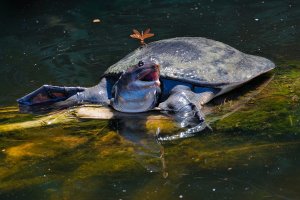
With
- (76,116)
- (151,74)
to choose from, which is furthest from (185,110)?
(76,116)

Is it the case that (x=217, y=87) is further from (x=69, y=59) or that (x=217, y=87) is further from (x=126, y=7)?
(x=126, y=7)

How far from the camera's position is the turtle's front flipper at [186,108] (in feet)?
12.8

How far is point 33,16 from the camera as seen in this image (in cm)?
955

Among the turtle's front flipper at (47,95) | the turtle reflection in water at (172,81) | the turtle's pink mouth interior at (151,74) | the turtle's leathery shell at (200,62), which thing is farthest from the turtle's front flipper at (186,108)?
the turtle's front flipper at (47,95)

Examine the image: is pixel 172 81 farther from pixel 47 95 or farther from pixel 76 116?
pixel 47 95

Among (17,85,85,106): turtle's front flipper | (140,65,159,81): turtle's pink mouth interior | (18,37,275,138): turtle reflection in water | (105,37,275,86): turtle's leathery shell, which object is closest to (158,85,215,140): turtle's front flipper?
(18,37,275,138): turtle reflection in water

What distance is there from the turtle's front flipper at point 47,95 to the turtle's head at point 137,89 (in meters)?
0.61

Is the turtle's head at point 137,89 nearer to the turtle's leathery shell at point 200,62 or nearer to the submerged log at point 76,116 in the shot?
the submerged log at point 76,116

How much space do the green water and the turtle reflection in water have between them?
0.14 meters

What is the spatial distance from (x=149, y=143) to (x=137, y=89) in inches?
27.6

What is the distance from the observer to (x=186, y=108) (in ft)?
14.0

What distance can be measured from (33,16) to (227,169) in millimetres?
7027

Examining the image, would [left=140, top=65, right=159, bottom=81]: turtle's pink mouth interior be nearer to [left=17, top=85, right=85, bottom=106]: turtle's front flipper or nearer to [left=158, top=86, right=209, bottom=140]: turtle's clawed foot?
[left=158, top=86, right=209, bottom=140]: turtle's clawed foot

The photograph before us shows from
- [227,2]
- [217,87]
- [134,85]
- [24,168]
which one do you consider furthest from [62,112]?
[227,2]
